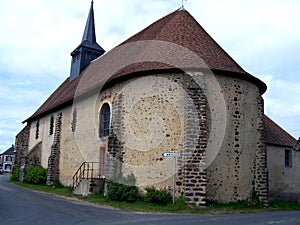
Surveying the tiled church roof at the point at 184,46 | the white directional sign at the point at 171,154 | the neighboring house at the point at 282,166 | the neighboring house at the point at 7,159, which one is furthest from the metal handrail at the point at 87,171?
the neighboring house at the point at 7,159

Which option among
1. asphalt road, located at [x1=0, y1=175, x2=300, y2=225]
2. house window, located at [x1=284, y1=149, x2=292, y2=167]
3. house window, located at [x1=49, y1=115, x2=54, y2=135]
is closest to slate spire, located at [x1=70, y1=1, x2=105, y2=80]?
house window, located at [x1=49, y1=115, x2=54, y2=135]

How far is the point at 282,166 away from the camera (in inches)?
783

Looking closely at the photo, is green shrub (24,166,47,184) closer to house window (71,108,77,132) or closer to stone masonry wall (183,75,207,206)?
house window (71,108,77,132)

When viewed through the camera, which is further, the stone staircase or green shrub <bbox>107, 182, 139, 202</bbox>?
the stone staircase

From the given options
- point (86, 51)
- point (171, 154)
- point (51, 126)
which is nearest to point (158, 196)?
point (171, 154)

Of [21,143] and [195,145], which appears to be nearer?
[195,145]

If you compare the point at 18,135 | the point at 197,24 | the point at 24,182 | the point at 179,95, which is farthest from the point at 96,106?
the point at 18,135

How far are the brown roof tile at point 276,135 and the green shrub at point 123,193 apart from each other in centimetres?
882

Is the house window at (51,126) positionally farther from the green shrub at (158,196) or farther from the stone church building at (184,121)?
the green shrub at (158,196)

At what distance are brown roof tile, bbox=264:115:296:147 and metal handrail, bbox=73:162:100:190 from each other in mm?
9018

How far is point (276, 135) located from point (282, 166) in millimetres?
1778

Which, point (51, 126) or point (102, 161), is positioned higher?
point (51, 126)

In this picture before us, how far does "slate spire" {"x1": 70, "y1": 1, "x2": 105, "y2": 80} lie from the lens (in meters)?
26.1

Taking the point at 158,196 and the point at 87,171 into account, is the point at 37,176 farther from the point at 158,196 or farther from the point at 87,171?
the point at 158,196
